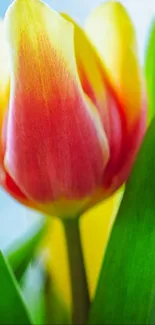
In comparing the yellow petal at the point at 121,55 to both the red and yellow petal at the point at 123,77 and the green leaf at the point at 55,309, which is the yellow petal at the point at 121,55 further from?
the green leaf at the point at 55,309

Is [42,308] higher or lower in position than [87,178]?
lower

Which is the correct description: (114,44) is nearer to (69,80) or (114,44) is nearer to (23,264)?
(69,80)

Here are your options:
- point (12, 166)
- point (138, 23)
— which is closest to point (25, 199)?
point (12, 166)

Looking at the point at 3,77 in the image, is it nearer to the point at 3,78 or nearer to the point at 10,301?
the point at 3,78

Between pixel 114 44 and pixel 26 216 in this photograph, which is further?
pixel 26 216

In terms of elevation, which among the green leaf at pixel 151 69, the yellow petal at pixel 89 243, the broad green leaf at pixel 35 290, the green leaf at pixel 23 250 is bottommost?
the broad green leaf at pixel 35 290

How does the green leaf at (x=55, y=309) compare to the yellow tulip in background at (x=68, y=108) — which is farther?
the green leaf at (x=55, y=309)

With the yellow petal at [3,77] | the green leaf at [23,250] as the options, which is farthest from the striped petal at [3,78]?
the green leaf at [23,250]

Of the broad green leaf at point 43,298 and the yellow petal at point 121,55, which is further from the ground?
the yellow petal at point 121,55
